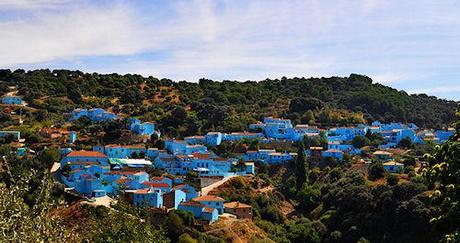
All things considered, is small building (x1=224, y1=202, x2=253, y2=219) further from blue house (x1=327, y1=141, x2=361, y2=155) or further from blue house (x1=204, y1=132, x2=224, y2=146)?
blue house (x1=327, y1=141, x2=361, y2=155)

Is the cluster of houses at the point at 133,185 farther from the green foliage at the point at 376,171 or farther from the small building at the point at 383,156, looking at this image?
the small building at the point at 383,156

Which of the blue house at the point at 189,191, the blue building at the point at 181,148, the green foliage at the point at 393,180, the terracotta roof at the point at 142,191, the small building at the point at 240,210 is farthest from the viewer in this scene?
the blue building at the point at 181,148

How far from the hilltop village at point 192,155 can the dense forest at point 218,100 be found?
4.17 meters

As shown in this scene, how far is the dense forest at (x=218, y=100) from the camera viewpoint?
76750 millimetres

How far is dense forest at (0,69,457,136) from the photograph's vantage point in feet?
252

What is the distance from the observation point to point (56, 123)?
68.4 m

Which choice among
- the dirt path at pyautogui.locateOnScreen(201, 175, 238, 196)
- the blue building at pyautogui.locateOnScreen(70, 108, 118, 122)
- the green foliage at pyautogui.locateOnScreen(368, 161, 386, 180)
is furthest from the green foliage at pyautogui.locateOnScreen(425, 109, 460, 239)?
the blue building at pyautogui.locateOnScreen(70, 108, 118, 122)

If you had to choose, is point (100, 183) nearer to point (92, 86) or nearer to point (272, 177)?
point (272, 177)

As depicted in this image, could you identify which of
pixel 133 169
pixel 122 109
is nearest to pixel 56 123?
pixel 122 109

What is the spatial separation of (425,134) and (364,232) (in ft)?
118

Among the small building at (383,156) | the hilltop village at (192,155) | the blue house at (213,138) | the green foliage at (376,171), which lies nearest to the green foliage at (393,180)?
the green foliage at (376,171)

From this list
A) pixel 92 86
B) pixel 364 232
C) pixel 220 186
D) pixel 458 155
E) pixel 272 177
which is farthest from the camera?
pixel 92 86

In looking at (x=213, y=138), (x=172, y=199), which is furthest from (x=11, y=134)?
(x=172, y=199)

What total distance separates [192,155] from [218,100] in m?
31.9
